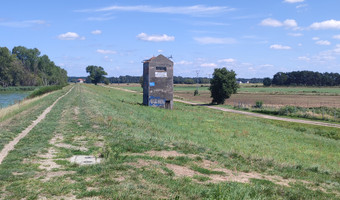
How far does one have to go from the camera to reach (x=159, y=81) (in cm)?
5294

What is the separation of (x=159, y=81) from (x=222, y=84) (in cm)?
3168

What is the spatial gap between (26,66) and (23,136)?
153397mm

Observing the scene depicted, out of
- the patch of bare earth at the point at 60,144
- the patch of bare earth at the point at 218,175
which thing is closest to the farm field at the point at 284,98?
the patch of bare earth at the point at 60,144

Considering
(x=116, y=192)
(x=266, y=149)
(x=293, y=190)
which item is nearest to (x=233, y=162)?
(x=293, y=190)

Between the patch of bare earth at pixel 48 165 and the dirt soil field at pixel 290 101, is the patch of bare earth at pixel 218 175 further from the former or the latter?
the dirt soil field at pixel 290 101

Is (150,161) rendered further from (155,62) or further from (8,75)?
(8,75)

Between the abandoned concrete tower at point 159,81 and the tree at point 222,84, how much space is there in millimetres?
30119

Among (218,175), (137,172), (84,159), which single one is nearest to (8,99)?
(84,159)

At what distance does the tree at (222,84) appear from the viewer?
80875mm

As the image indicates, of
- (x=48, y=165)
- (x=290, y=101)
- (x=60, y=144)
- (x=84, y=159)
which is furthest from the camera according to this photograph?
(x=290, y=101)

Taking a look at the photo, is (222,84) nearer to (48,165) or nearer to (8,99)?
(8,99)

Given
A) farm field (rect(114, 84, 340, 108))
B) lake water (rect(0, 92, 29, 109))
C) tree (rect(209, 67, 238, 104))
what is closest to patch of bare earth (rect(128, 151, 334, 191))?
lake water (rect(0, 92, 29, 109))

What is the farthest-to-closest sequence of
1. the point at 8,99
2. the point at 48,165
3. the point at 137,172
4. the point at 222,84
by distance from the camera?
the point at 222,84
the point at 8,99
the point at 48,165
the point at 137,172

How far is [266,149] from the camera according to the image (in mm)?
22625
